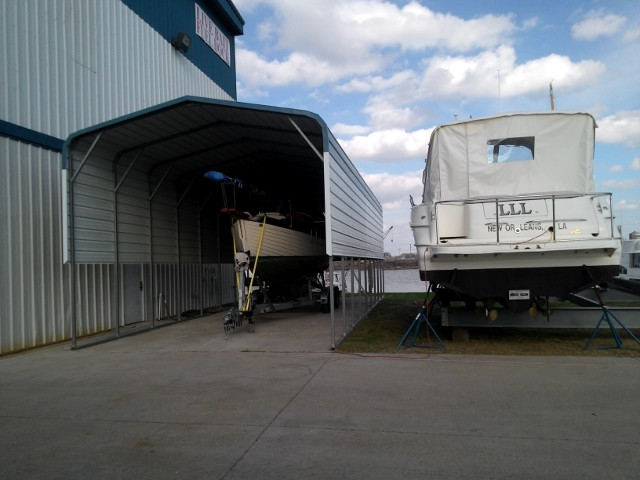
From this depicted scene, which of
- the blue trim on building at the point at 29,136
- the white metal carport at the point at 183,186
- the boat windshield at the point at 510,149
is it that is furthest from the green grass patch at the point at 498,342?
the blue trim on building at the point at 29,136

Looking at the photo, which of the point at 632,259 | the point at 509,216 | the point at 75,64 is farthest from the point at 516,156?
the point at 632,259

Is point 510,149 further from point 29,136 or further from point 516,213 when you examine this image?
point 29,136

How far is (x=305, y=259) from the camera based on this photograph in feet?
49.5

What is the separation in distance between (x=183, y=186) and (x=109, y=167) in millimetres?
3800

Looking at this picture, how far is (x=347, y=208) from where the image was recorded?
11.2 metres

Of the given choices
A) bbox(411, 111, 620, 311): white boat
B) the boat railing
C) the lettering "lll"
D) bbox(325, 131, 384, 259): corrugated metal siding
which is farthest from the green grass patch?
the lettering "lll"

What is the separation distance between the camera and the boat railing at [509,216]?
25.3 feet

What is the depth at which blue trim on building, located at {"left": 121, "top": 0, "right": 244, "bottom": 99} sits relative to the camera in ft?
50.0

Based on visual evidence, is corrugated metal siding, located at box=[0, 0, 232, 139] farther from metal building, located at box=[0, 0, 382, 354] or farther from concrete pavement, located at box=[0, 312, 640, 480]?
concrete pavement, located at box=[0, 312, 640, 480]

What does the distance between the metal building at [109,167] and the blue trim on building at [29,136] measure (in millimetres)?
26

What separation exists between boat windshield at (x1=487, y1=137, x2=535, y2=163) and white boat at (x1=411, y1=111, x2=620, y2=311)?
0.02 m

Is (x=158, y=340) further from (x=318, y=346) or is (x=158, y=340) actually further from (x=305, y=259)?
(x=305, y=259)

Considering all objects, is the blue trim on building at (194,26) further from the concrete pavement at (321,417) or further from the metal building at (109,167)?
the concrete pavement at (321,417)

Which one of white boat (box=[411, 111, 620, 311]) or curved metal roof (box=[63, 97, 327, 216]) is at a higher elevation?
curved metal roof (box=[63, 97, 327, 216])
